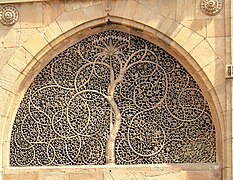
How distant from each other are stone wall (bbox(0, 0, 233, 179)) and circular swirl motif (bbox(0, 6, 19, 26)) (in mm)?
56

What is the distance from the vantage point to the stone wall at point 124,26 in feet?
33.7

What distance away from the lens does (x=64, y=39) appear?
10789 millimetres

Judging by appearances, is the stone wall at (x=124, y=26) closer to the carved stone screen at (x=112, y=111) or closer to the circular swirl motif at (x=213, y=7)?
the circular swirl motif at (x=213, y=7)

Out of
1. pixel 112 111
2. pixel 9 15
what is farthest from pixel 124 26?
pixel 9 15

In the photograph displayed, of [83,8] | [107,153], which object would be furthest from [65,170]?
[83,8]

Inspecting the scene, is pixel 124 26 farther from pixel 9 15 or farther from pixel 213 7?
pixel 9 15

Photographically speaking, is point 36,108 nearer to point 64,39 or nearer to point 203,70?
point 64,39

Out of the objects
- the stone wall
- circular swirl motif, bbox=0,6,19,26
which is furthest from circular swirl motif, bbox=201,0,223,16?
circular swirl motif, bbox=0,6,19,26

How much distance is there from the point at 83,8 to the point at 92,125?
61.1 inches

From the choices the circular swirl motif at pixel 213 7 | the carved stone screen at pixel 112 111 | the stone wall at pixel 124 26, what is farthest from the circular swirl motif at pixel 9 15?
the circular swirl motif at pixel 213 7

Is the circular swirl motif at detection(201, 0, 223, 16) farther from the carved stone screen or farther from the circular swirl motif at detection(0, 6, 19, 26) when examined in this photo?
the circular swirl motif at detection(0, 6, 19, 26)

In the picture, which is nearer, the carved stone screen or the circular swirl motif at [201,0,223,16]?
the circular swirl motif at [201,0,223,16]

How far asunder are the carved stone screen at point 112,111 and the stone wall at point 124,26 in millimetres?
152

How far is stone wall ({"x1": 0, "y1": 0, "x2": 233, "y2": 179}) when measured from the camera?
10266mm
